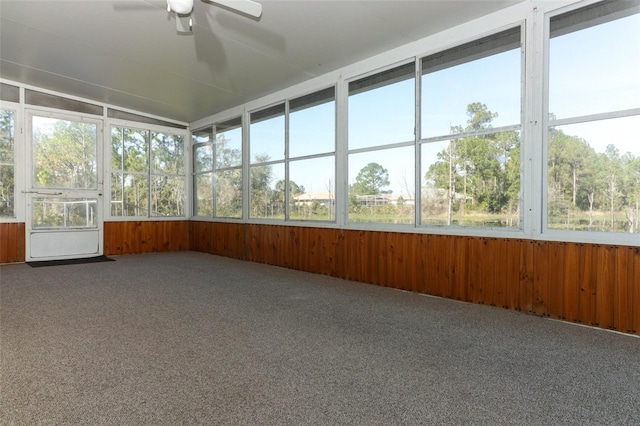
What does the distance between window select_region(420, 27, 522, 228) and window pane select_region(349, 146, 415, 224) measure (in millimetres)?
210

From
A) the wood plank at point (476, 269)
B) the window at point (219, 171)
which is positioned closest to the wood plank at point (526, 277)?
the wood plank at point (476, 269)

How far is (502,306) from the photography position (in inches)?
140

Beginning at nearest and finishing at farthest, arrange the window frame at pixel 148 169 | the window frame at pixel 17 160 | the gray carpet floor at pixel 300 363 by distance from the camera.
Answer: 1. the gray carpet floor at pixel 300 363
2. the window frame at pixel 17 160
3. the window frame at pixel 148 169

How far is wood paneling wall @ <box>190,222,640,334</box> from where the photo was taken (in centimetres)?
292

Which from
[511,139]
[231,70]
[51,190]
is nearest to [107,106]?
[51,190]

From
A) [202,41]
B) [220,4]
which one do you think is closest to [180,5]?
[220,4]

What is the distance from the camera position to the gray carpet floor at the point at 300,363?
5.68 feet

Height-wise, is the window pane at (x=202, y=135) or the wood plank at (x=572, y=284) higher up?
the window pane at (x=202, y=135)

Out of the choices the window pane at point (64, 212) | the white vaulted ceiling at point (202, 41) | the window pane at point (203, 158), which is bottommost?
the window pane at point (64, 212)

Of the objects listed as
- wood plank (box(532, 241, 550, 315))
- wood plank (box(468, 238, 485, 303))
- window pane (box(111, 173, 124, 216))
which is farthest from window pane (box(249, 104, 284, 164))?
wood plank (box(532, 241, 550, 315))

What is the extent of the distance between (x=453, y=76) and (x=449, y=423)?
3529mm

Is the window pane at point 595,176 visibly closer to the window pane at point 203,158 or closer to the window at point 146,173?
the window pane at point 203,158

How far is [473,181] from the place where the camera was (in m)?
3.84

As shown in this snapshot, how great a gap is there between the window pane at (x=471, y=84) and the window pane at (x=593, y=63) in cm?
33
